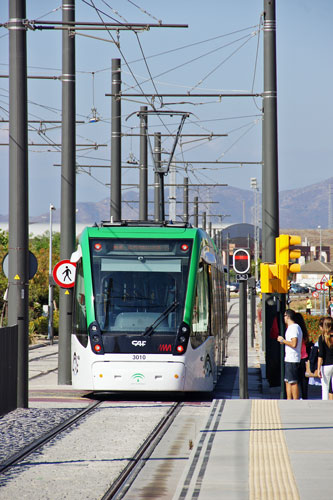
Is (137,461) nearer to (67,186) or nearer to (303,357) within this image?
(303,357)

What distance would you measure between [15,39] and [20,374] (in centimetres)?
480

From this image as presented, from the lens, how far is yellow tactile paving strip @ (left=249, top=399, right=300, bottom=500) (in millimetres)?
7404

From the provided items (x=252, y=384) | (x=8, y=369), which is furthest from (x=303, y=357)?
(x=252, y=384)

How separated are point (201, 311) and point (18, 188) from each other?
4.04 meters

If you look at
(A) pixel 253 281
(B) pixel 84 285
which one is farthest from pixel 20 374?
(A) pixel 253 281

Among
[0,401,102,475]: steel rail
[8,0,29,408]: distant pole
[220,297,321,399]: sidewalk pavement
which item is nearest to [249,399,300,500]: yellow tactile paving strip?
[0,401,102,475]: steel rail

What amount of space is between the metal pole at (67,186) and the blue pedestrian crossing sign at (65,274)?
1.89 feet

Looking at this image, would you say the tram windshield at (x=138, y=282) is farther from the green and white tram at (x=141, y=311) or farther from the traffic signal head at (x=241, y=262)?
the traffic signal head at (x=241, y=262)

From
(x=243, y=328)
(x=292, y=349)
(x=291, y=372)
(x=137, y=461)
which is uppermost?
(x=243, y=328)

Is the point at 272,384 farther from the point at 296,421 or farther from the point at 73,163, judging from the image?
the point at 296,421

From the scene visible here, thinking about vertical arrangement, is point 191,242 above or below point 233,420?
above

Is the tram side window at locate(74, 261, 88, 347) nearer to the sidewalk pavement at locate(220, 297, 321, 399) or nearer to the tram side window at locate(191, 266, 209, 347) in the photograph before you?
the tram side window at locate(191, 266, 209, 347)

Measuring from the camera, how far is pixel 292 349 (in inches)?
602

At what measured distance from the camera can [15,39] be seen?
14648mm
